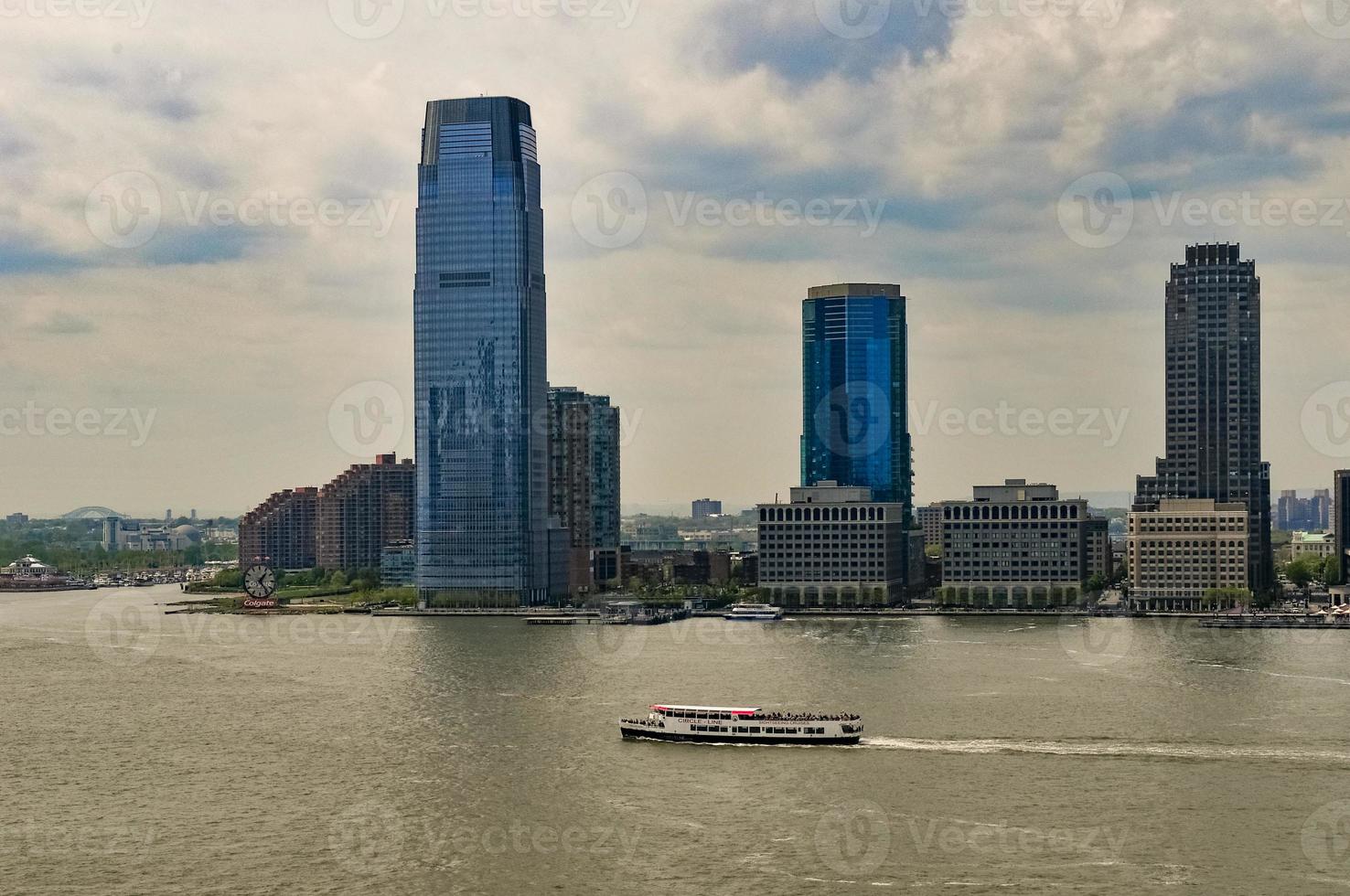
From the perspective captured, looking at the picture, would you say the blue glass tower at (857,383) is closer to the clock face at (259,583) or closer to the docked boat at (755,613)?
the docked boat at (755,613)

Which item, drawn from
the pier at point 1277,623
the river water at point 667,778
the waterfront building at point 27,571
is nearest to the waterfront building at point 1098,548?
the pier at point 1277,623

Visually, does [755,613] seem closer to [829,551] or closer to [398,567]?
[829,551]

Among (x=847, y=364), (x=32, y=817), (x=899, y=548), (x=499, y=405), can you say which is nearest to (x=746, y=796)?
(x=32, y=817)

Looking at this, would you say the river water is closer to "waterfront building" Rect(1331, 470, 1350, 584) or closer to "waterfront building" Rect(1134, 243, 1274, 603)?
"waterfront building" Rect(1134, 243, 1274, 603)

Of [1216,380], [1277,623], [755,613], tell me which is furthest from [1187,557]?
[755,613]

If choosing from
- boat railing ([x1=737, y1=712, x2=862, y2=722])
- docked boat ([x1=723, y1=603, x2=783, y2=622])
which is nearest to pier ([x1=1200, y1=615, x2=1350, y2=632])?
docked boat ([x1=723, y1=603, x2=783, y2=622])

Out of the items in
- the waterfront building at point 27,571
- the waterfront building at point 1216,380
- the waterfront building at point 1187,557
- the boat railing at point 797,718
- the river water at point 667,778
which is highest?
the waterfront building at point 1216,380
